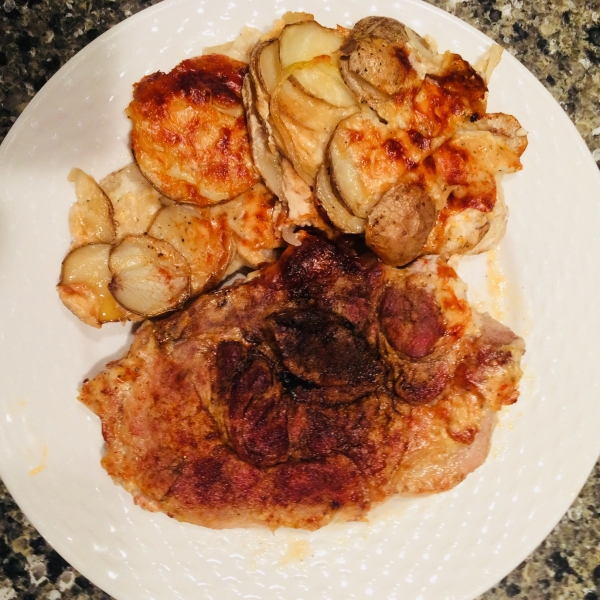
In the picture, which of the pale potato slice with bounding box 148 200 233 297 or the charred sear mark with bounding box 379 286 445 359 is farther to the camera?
the pale potato slice with bounding box 148 200 233 297

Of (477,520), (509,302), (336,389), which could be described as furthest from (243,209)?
(477,520)

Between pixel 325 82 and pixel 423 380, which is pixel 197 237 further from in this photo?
pixel 423 380

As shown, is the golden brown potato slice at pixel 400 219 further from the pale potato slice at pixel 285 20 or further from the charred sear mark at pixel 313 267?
the pale potato slice at pixel 285 20

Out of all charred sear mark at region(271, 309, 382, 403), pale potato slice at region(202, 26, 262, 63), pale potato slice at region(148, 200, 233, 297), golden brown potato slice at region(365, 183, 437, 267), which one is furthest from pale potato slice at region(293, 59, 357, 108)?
charred sear mark at region(271, 309, 382, 403)

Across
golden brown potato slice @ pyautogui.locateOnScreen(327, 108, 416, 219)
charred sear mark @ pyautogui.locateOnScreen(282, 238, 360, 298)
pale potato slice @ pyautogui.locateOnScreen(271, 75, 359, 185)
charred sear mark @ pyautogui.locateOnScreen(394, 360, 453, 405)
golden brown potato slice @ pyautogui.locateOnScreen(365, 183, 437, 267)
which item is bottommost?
charred sear mark @ pyautogui.locateOnScreen(394, 360, 453, 405)

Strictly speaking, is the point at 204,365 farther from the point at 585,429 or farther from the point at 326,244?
the point at 585,429

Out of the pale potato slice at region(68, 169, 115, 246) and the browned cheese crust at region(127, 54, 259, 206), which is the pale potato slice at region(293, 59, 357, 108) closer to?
the browned cheese crust at region(127, 54, 259, 206)
